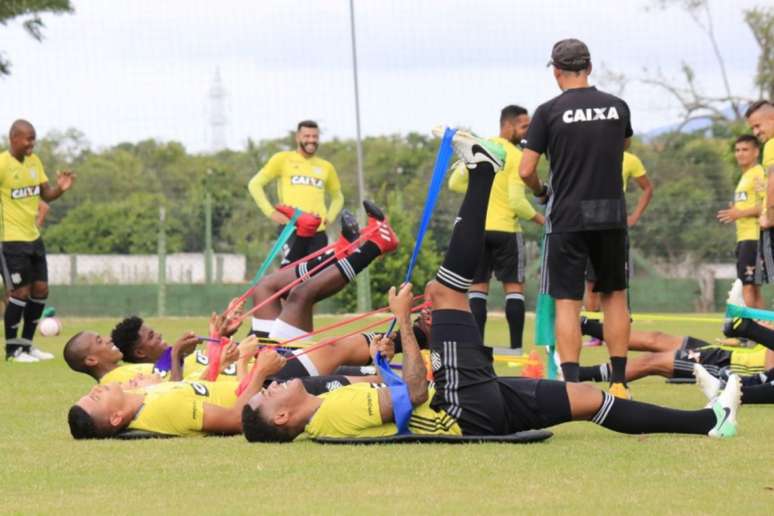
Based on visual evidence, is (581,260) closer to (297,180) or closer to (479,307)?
(479,307)

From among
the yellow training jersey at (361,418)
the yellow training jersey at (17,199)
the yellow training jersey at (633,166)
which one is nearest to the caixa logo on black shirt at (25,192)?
the yellow training jersey at (17,199)

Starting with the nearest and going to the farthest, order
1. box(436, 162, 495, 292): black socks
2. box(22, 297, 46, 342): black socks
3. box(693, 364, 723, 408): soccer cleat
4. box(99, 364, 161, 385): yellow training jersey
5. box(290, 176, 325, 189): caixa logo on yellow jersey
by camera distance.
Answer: box(436, 162, 495, 292): black socks, box(693, 364, 723, 408): soccer cleat, box(99, 364, 161, 385): yellow training jersey, box(22, 297, 46, 342): black socks, box(290, 176, 325, 189): caixa logo on yellow jersey

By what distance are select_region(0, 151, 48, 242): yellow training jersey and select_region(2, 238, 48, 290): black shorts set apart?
7 cm

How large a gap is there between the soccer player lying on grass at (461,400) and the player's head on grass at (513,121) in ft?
17.9

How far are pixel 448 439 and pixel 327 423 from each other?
0.60 metres

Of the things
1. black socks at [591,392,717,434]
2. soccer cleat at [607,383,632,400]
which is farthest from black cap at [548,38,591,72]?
black socks at [591,392,717,434]

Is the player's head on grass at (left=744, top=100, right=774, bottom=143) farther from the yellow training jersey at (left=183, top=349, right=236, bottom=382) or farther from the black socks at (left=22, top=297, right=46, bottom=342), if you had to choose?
the black socks at (left=22, top=297, right=46, bottom=342)

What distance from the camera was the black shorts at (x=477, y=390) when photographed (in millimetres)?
6199

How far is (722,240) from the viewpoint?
92.6 ft

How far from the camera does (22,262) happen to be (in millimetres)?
13500

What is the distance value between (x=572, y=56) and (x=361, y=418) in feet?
9.63

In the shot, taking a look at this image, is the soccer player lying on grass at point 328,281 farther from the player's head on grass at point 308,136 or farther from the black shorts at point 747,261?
the black shorts at point 747,261

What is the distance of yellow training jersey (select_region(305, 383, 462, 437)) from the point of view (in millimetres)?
6371

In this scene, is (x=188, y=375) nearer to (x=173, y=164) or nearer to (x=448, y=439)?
(x=448, y=439)
